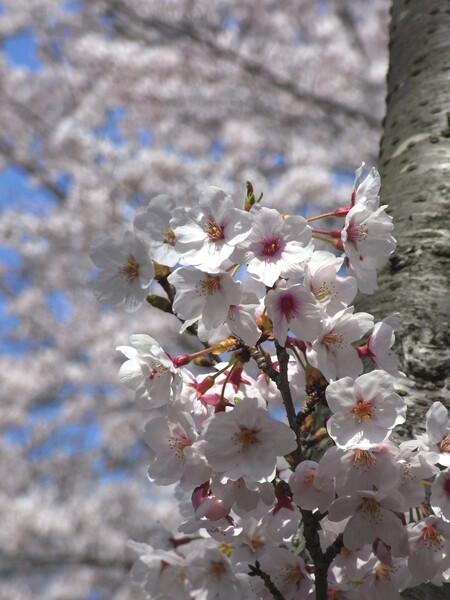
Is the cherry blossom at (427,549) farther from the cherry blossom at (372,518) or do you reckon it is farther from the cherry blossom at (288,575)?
the cherry blossom at (288,575)

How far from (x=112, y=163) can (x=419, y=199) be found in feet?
19.7

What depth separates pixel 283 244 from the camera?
2.89 feet

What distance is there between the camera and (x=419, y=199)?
1501 millimetres

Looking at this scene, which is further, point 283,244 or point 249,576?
point 249,576

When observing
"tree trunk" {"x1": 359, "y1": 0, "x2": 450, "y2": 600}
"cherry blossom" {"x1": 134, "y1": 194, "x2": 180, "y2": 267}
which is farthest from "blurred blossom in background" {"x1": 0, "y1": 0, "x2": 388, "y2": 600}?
"cherry blossom" {"x1": 134, "y1": 194, "x2": 180, "y2": 267}

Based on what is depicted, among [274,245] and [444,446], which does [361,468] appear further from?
[274,245]

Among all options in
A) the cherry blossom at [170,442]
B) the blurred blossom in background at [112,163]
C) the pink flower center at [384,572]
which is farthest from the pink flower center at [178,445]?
the blurred blossom in background at [112,163]

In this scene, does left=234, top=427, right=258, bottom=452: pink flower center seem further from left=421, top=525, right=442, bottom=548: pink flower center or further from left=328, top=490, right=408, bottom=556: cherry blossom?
left=421, top=525, right=442, bottom=548: pink flower center

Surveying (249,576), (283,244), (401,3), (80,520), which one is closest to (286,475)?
(249,576)

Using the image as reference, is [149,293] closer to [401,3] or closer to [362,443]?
[362,443]

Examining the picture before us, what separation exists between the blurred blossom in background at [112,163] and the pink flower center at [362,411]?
5.47m

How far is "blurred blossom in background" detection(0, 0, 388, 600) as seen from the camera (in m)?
6.54

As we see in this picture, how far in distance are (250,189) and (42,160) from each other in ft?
23.4

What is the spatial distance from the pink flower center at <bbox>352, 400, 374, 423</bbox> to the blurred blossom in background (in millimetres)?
5473
